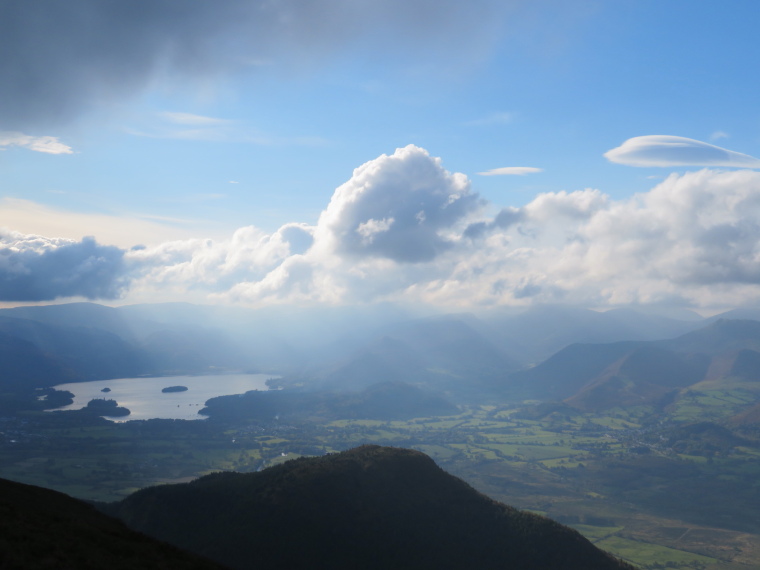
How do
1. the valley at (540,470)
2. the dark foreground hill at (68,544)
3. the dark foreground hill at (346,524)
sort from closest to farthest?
the dark foreground hill at (68,544) < the dark foreground hill at (346,524) < the valley at (540,470)

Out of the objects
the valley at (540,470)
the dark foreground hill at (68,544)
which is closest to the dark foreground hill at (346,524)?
the dark foreground hill at (68,544)

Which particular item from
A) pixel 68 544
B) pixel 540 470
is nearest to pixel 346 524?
pixel 68 544

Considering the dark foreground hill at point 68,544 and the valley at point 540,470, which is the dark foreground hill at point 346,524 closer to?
the dark foreground hill at point 68,544

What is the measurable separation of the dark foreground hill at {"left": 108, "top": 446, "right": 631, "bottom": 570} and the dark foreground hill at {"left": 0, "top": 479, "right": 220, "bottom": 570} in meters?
18.2

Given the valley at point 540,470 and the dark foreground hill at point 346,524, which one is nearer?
the dark foreground hill at point 346,524

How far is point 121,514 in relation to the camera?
5866 cm

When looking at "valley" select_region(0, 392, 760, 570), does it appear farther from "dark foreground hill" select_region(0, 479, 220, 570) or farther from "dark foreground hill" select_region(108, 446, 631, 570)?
"dark foreground hill" select_region(0, 479, 220, 570)

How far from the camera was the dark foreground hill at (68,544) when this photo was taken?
25.4 meters

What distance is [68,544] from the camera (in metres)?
28.6

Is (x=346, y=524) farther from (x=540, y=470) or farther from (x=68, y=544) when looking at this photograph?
(x=540, y=470)

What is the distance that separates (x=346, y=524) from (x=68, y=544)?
32.7 m

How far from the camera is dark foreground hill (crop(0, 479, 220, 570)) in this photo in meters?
25.4

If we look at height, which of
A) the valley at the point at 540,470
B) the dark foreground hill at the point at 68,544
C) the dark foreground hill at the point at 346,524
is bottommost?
the valley at the point at 540,470

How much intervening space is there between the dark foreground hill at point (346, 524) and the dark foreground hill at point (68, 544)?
59.7 feet
